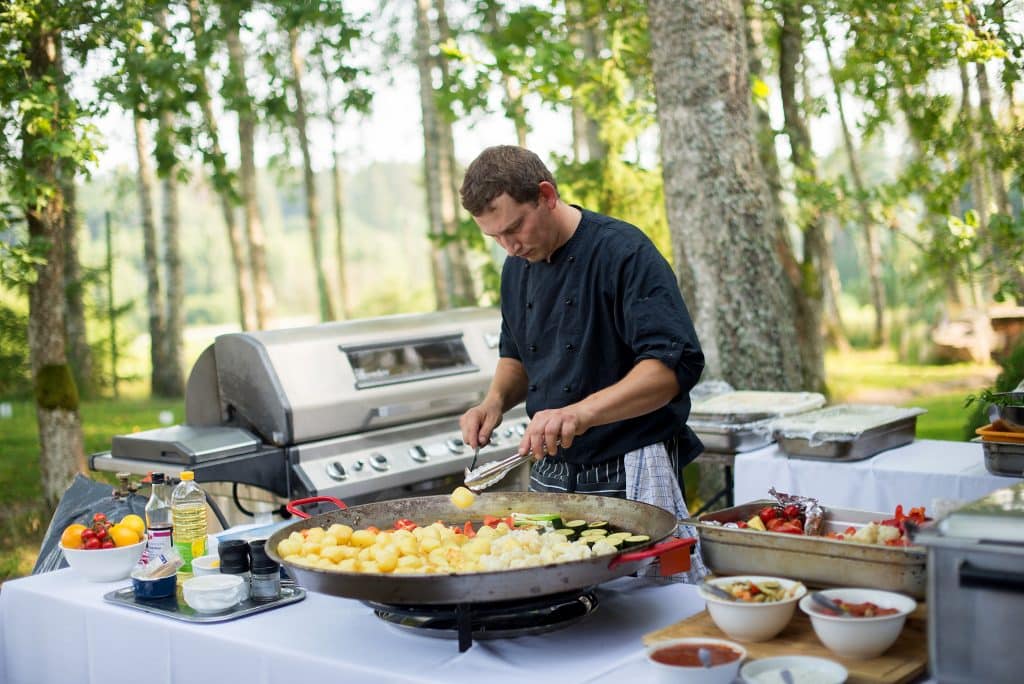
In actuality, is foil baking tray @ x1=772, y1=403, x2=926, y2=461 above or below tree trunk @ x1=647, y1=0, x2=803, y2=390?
below

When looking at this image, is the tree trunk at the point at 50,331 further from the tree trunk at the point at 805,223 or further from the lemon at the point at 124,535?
the tree trunk at the point at 805,223

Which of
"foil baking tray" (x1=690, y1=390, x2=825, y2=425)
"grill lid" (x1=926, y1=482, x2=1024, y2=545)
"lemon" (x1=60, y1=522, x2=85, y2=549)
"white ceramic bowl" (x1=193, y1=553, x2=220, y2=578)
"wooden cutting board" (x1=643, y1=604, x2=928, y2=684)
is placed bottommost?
"wooden cutting board" (x1=643, y1=604, x2=928, y2=684)

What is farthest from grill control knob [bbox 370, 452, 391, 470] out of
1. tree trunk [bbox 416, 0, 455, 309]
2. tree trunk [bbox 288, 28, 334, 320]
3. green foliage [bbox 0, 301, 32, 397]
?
tree trunk [bbox 288, 28, 334, 320]

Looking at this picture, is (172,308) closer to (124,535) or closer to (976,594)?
(124,535)

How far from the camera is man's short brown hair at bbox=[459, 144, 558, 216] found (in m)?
2.51

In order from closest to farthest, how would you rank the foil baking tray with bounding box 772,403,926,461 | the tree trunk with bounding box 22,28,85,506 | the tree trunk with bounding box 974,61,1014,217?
the foil baking tray with bounding box 772,403,926,461 < the tree trunk with bounding box 22,28,85,506 < the tree trunk with bounding box 974,61,1014,217

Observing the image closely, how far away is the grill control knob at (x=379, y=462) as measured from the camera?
164 inches

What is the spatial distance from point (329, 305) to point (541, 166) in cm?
1557

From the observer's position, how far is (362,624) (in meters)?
2.15

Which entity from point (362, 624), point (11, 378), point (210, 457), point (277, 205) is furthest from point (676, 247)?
point (277, 205)

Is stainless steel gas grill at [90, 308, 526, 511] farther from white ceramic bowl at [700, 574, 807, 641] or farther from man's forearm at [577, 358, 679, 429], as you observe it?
white ceramic bowl at [700, 574, 807, 641]

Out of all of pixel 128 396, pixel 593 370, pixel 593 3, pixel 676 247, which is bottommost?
pixel 128 396

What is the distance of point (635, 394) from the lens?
95.7 inches

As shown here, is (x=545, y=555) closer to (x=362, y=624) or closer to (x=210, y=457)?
(x=362, y=624)
